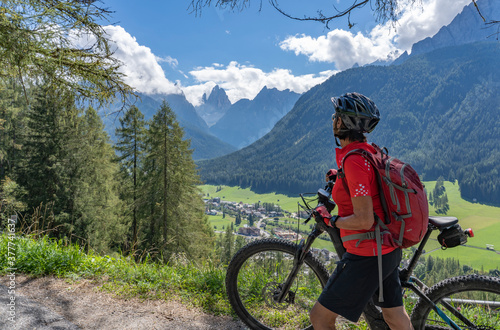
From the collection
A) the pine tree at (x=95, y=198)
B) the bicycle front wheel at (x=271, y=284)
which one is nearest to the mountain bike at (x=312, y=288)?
the bicycle front wheel at (x=271, y=284)

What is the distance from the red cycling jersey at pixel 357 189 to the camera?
1.86 metres

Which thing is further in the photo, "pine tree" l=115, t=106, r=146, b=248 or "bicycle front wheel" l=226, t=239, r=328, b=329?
"pine tree" l=115, t=106, r=146, b=248

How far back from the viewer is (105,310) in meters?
3.17

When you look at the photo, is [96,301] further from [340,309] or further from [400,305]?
[400,305]

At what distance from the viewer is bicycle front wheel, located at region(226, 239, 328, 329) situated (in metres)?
2.93

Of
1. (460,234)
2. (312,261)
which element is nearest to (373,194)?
(460,234)

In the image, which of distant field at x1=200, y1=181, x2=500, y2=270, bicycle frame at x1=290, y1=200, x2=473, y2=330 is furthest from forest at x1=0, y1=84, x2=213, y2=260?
distant field at x1=200, y1=181, x2=500, y2=270

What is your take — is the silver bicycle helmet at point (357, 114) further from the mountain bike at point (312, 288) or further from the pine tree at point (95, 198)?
the pine tree at point (95, 198)

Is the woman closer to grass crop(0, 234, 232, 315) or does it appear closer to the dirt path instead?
the dirt path

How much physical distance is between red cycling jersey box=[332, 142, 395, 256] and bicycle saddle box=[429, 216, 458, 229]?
65 centimetres

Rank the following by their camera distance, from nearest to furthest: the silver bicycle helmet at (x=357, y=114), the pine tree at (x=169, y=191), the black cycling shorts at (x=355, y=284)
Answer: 1. the black cycling shorts at (x=355, y=284)
2. the silver bicycle helmet at (x=357, y=114)
3. the pine tree at (x=169, y=191)

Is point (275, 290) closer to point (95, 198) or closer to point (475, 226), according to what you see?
point (95, 198)

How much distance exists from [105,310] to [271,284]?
1890mm

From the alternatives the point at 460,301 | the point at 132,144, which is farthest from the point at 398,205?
the point at 132,144
